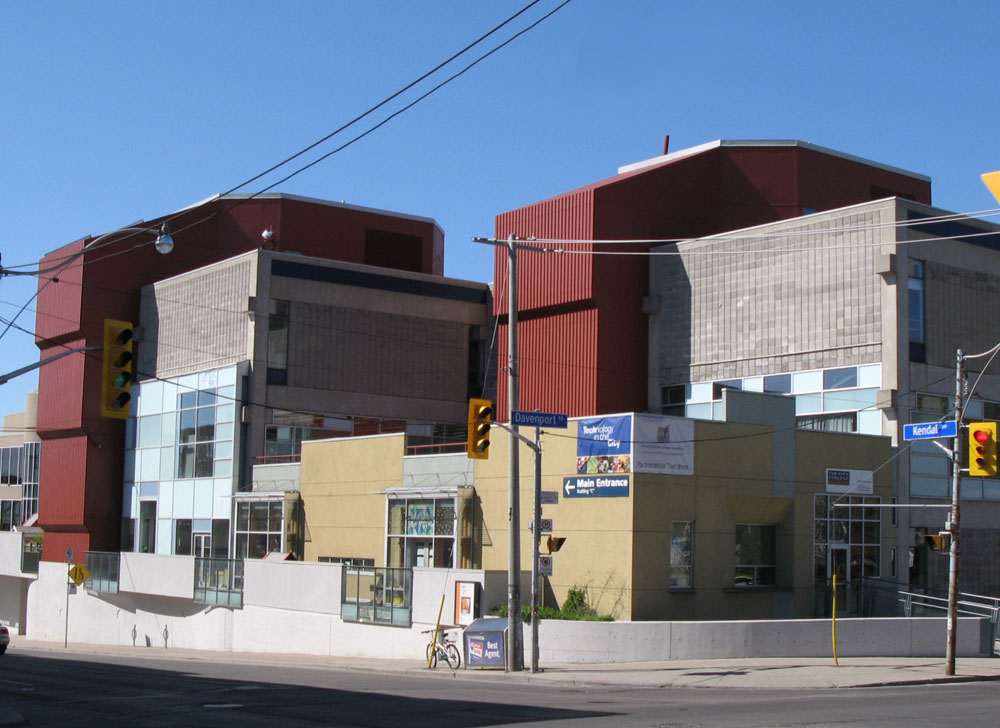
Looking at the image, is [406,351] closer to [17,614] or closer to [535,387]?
[535,387]

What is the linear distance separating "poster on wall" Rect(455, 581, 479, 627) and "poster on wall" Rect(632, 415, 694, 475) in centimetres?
577

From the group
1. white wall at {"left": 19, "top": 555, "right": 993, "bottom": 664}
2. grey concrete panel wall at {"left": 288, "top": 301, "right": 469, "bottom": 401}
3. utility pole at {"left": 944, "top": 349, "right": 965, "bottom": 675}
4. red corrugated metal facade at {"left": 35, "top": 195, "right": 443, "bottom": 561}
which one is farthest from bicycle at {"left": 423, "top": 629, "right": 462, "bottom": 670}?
red corrugated metal facade at {"left": 35, "top": 195, "right": 443, "bottom": 561}

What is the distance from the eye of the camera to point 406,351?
5112 cm

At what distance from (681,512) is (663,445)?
6.33 ft

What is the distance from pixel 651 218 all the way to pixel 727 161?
5041 millimetres

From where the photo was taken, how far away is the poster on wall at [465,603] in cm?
3200

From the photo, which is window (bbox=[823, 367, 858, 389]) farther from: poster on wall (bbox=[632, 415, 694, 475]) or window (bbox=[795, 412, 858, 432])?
poster on wall (bbox=[632, 415, 694, 475])

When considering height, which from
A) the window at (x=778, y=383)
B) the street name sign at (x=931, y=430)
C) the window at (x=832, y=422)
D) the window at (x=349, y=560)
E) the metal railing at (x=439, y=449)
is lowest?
the window at (x=349, y=560)

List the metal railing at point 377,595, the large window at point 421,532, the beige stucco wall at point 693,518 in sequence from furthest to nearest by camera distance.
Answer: the large window at point 421,532 → the metal railing at point 377,595 → the beige stucco wall at point 693,518

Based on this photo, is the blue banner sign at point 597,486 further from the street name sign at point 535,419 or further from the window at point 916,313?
the window at point 916,313

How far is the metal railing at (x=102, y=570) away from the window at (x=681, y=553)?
29.3 m

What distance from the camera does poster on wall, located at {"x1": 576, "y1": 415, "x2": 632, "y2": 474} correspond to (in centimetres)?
3111

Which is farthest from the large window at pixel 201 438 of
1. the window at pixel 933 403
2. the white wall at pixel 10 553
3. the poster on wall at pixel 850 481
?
the window at pixel 933 403

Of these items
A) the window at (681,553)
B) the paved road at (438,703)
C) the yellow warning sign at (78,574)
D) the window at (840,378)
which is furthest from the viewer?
the yellow warning sign at (78,574)
